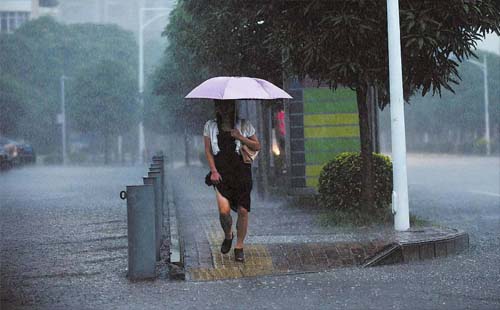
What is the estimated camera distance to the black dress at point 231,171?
30.1ft

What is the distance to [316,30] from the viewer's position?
12.5 metres

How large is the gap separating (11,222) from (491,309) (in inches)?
347

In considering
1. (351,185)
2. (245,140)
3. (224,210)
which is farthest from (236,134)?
(351,185)

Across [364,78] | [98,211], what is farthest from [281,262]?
[98,211]

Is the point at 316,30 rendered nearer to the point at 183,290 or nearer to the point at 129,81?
the point at 183,290

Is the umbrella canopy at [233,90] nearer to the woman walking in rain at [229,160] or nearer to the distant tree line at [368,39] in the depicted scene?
the woman walking in rain at [229,160]

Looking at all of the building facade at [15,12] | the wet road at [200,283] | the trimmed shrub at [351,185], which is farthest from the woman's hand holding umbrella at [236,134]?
the building facade at [15,12]

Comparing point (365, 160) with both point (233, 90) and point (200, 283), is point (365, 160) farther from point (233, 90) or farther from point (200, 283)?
point (200, 283)

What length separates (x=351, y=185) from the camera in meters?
13.7

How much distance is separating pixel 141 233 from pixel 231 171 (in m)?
1.16

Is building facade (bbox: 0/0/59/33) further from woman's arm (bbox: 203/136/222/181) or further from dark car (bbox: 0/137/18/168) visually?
woman's arm (bbox: 203/136/222/181)

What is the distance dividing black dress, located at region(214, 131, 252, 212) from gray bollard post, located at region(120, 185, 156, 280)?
34.8 inches

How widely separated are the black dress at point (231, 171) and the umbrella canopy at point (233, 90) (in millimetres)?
412

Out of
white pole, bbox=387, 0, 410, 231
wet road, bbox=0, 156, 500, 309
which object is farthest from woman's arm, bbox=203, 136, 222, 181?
white pole, bbox=387, 0, 410, 231
